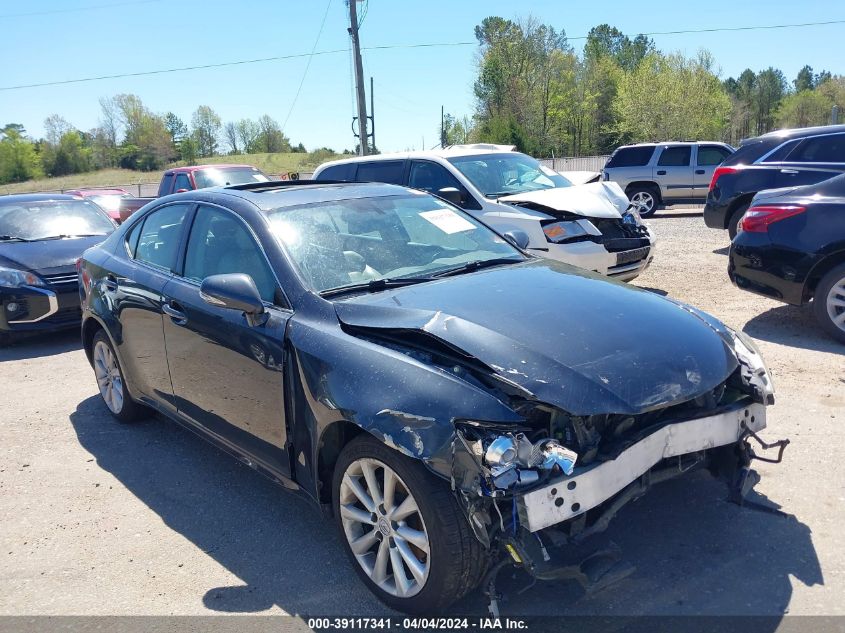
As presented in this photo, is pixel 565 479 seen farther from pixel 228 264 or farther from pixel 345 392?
pixel 228 264

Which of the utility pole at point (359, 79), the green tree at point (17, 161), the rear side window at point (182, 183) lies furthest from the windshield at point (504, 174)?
the green tree at point (17, 161)

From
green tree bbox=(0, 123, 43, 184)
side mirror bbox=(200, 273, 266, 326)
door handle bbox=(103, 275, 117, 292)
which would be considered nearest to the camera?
side mirror bbox=(200, 273, 266, 326)

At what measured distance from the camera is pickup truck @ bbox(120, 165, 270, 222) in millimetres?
14959

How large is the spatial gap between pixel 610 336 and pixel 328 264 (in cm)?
149

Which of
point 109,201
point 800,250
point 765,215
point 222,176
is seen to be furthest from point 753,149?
point 109,201

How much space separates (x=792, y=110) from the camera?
72062mm

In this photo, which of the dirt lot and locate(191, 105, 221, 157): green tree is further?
locate(191, 105, 221, 157): green tree

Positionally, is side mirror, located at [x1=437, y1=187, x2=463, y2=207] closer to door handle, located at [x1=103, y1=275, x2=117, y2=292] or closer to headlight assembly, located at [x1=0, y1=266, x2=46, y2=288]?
door handle, located at [x1=103, y1=275, x2=117, y2=292]

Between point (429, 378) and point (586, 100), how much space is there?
226ft

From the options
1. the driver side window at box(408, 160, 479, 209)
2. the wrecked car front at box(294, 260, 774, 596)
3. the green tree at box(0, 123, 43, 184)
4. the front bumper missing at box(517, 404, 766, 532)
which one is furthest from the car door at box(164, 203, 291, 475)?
the green tree at box(0, 123, 43, 184)

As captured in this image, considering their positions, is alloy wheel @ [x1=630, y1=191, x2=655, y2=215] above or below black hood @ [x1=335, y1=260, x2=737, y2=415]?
below

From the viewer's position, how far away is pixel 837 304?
6078mm

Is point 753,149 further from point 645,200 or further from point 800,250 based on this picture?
point 645,200

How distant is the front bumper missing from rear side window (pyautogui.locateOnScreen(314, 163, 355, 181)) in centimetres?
754
